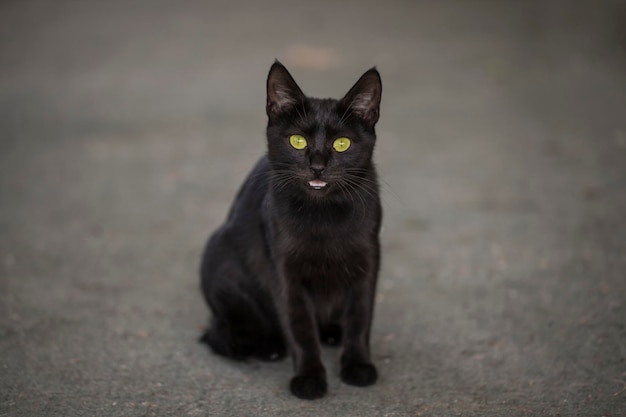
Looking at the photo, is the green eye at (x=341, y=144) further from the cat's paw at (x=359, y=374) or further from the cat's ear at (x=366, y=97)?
the cat's paw at (x=359, y=374)

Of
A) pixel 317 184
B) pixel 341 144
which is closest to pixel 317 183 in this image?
pixel 317 184

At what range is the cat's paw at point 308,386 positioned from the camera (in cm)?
292

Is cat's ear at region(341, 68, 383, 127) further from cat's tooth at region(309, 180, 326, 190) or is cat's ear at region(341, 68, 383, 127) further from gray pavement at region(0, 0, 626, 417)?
gray pavement at region(0, 0, 626, 417)

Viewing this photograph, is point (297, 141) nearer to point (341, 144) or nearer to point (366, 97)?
point (341, 144)

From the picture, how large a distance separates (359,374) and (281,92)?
1.23 meters

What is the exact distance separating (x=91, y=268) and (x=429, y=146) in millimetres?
3562

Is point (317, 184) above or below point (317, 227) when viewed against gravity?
above

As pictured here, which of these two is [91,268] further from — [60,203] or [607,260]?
[607,260]

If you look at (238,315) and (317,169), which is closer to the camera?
(317,169)

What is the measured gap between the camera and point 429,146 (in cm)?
688

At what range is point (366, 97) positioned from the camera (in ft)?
9.76

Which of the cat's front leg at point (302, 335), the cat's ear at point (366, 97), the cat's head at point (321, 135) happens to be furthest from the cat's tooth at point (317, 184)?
the cat's front leg at point (302, 335)

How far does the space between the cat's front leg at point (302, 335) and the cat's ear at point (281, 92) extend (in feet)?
2.48

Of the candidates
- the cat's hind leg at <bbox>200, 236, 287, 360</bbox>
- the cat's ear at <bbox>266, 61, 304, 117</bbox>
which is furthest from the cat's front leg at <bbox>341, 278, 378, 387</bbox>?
the cat's ear at <bbox>266, 61, 304, 117</bbox>
